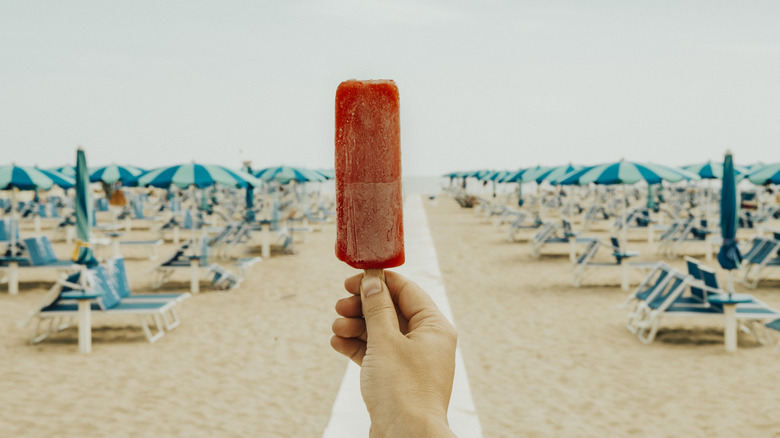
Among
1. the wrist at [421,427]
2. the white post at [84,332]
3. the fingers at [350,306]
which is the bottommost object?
the white post at [84,332]

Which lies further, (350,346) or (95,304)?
(95,304)

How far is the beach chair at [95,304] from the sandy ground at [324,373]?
0.23 meters

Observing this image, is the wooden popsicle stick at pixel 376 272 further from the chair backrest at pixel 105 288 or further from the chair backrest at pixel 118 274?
the chair backrest at pixel 118 274

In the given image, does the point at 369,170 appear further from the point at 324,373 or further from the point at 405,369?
the point at 324,373

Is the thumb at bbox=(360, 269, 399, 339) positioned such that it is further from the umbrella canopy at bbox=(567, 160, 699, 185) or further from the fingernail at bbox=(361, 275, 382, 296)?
the umbrella canopy at bbox=(567, 160, 699, 185)

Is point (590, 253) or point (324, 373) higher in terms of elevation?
point (590, 253)

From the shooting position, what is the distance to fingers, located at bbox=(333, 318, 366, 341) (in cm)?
177

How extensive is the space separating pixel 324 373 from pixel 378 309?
4.85 metres

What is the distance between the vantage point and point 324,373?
6195mm

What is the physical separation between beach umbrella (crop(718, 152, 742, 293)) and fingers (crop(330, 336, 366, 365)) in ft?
22.4

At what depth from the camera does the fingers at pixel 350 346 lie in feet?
5.98

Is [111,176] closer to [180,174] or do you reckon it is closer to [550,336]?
[180,174]

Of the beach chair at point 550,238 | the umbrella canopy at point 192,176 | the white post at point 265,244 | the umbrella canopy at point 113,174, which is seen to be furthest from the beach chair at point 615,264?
the umbrella canopy at point 113,174

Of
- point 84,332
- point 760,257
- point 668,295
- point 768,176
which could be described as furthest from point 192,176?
point 768,176
